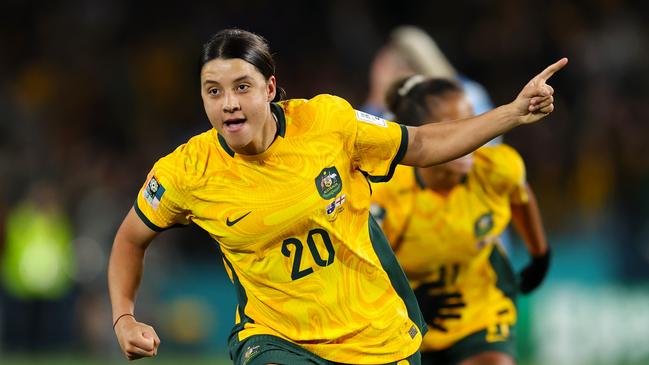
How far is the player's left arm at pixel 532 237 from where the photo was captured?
6312 millimetres

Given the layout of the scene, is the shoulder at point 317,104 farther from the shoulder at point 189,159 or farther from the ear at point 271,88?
the shoulder at point 189,159

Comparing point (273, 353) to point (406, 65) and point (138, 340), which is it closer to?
point (138, 340)

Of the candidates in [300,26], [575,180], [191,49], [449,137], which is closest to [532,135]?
[575,180]

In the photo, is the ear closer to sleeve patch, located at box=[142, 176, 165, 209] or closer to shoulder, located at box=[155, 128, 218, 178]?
shoulder, located at box=[155, 128, 218, 178]

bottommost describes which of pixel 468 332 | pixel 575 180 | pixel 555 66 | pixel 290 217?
pixel 468 332

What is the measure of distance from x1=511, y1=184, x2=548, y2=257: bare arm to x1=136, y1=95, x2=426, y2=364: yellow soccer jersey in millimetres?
1649

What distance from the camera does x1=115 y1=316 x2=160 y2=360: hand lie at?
4512 millimetres

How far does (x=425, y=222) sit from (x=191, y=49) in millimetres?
10861

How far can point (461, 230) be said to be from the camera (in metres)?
5.92

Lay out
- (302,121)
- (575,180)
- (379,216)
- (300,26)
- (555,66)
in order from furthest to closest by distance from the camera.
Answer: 1. (300,26)
2. (575,180)
3. (379,216)
4. (302,121)
5. (555,66)

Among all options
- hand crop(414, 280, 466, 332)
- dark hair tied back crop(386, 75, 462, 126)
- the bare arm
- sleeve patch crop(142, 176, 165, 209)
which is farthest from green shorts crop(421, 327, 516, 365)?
sleeve patch crop(142, 176, 165, 209)

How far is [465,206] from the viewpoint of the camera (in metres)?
5.95

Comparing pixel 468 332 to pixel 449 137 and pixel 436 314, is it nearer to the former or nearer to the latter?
pixel 436 314

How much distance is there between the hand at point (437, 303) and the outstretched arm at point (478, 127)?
141cm
